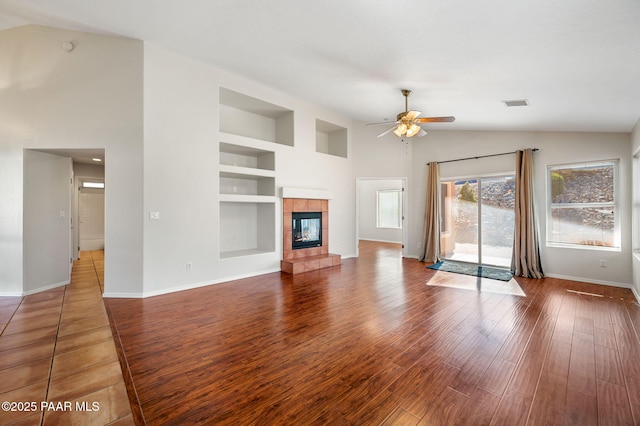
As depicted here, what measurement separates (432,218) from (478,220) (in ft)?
3.34

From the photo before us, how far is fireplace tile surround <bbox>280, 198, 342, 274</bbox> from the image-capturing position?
232 inches

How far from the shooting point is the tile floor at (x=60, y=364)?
177cm

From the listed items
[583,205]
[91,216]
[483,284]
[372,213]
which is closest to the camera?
[483,284]

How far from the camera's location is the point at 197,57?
458cm

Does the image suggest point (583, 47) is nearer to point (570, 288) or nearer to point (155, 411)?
point (570, 288)

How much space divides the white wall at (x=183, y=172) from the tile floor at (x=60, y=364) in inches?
43.0

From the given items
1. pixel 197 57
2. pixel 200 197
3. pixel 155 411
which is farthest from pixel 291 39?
pixel 155 411

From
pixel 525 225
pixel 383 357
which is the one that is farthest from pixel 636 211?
pixel 383 357

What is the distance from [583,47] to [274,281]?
5013 millimetres

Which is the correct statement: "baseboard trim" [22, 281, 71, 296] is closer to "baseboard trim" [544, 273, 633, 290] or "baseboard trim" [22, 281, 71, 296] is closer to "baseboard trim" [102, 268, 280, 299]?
"baseboard trim" [102, 268, 280, 299]

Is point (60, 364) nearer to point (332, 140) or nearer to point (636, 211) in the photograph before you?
point (332, 140)

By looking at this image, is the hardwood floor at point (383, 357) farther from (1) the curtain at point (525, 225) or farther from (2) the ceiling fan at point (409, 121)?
(2) the ceiling fan at point (409, 121)

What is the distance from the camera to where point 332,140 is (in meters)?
7.85

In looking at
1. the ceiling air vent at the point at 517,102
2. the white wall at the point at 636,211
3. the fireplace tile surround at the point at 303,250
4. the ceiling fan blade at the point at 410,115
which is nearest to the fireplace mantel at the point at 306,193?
the fireplace tile surround at the point at 303,250
